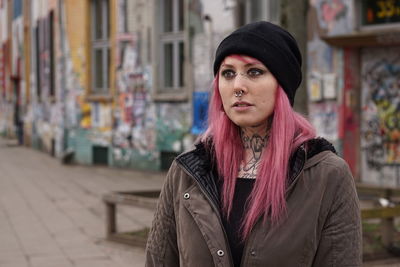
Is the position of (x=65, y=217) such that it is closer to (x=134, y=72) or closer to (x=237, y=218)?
(x=134, y=72)

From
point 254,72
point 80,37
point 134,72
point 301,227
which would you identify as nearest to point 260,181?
point 301,227

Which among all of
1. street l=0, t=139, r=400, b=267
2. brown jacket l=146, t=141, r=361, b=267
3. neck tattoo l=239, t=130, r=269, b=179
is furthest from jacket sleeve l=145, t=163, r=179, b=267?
street l=0, t=139, r=400, b=267

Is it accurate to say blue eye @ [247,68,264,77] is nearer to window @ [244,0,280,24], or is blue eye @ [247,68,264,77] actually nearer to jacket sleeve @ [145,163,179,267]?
jacket sleeve @ [145,163,179,267]

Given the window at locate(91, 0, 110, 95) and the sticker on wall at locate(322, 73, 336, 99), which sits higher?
the window at locate(91, 0, 110, 95)

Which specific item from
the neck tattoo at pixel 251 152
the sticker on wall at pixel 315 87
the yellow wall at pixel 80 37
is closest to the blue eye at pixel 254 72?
the neck tattoo at pixel 251 152

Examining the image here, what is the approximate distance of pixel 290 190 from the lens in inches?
80.7

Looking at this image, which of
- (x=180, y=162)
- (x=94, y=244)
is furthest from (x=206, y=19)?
(x=180, y=162)

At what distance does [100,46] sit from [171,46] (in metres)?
2.92

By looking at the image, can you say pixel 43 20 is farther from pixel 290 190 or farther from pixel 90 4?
pixel 290 190

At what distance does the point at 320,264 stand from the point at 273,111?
1.60 ft

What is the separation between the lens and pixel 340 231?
2.03 m

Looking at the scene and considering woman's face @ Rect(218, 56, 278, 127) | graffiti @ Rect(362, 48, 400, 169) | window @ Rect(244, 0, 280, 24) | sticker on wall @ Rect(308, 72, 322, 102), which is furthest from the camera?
window @ Rect(244, 0, 280, 24)

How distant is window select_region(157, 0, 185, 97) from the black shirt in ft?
41.9

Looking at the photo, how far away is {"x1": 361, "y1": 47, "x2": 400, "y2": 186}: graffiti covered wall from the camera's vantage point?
11047mm
